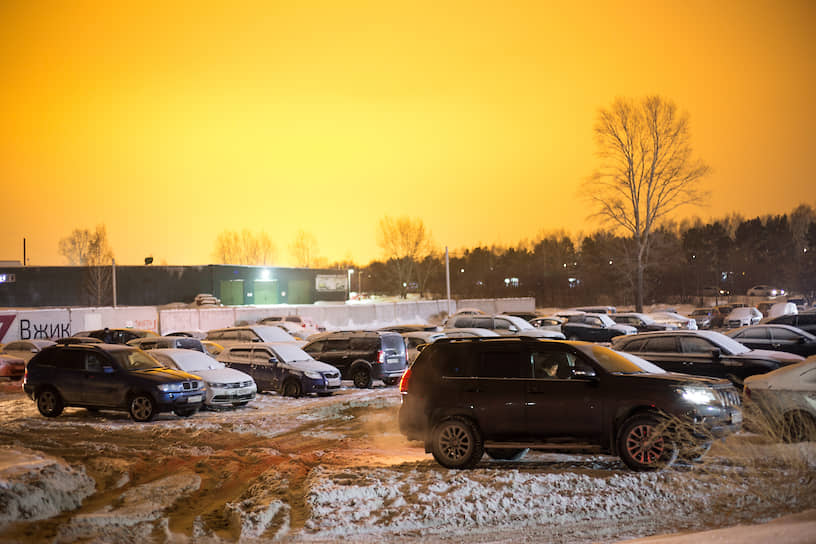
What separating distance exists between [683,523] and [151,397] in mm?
12110

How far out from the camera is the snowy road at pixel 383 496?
786 centimetres

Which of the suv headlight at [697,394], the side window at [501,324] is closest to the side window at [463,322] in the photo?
the side window at [501,324]

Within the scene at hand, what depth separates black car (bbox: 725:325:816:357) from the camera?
20.8m

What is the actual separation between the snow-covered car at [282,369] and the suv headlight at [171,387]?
13.8 ft

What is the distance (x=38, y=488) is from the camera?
29.3 ft

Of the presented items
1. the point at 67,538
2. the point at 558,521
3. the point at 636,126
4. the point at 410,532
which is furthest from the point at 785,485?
the point at 636,126

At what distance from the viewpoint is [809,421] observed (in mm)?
10883

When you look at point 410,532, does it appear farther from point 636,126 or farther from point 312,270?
point 312,270

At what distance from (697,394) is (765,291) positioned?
74.6 meters

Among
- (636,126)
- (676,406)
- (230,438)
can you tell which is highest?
(636,126)

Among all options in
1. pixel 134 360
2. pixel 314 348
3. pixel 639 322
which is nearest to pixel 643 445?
pixel 134 360

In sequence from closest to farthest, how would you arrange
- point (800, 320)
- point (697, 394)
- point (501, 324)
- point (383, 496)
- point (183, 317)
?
point (383, 496), point (697, 394), point (800, 320), point (501, 324), point (183, 317)

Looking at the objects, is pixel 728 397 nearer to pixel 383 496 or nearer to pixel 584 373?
pixel 584 373

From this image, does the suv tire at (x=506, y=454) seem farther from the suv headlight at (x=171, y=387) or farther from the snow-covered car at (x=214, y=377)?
the snow-covered car at (x=214, y=377)
